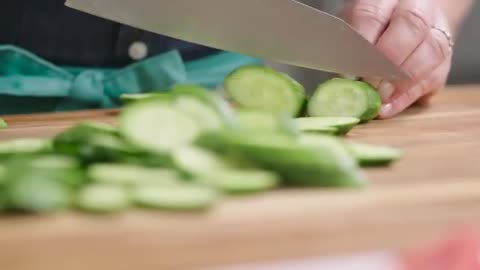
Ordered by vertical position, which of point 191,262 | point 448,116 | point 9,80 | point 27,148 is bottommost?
point 191,262

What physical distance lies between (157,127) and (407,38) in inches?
23.1

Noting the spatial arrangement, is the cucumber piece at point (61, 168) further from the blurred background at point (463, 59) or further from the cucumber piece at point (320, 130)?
the blurred background at point (463, 59)

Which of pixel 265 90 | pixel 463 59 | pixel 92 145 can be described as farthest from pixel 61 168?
pixel 463 59

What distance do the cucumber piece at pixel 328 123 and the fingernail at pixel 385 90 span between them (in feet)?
0.56

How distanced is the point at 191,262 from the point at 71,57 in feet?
2.62

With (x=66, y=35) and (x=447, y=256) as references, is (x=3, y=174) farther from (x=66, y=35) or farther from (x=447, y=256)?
(x=66, y=35)

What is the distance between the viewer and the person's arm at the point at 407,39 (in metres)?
1.22

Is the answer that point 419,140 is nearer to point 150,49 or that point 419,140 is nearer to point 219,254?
point 219,254

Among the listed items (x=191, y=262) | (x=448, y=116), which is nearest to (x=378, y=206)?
(x=191, y=262)

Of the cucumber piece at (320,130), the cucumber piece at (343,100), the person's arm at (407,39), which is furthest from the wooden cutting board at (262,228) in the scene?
the person's arm at (407,39)

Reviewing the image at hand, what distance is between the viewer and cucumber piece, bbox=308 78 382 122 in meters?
1.09

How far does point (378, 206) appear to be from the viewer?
0.71 meters

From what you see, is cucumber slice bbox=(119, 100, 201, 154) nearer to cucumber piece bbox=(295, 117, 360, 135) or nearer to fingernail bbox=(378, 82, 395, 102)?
Answer: cucumber piece bbox=(295, 117, 360, 135)

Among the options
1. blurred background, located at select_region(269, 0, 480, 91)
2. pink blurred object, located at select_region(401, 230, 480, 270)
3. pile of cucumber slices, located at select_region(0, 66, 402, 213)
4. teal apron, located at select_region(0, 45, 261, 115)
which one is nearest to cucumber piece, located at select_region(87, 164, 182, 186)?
pile of cucumber slices, located at select_region(0, 66, 402, 213)
